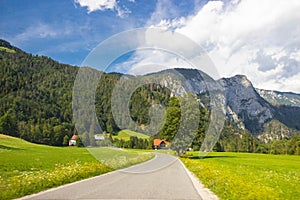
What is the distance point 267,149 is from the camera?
506 ft

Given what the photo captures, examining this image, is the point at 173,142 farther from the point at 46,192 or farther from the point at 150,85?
the point at 46,192

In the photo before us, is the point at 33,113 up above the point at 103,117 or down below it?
above

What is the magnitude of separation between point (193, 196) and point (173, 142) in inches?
1515

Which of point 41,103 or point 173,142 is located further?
point 41,103

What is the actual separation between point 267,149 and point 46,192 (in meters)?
156

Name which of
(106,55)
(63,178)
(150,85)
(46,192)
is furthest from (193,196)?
(150,85)

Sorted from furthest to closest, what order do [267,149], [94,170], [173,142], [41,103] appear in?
[41,103], [267,149], [173,142], [94,170]

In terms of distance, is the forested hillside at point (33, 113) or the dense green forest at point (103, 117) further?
the forested hillside at point (33, 113)

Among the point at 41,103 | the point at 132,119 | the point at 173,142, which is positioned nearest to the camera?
the point at 132,119

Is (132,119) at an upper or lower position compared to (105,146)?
upper

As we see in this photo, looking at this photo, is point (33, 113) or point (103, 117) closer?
point (103, 117)

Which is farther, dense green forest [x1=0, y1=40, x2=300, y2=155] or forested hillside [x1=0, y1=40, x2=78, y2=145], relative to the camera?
forested hillside [x1=0, y1=40, x2=78, y2=145]

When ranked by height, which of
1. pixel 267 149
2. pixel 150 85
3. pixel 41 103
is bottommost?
pixel 267 149

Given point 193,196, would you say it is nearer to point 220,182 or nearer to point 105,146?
point 220,182
